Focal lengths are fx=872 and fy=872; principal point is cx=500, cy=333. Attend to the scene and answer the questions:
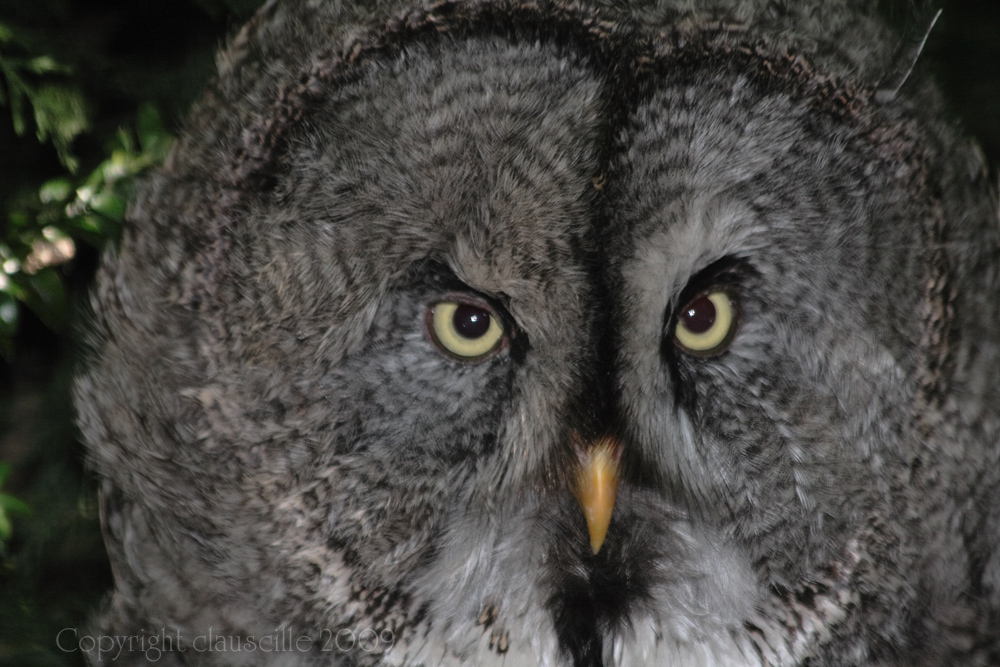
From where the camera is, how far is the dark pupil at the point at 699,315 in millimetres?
1018

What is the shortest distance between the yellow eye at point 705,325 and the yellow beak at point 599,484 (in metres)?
0.15

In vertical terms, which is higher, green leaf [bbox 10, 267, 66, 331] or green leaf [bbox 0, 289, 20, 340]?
green leaf [bbox 10, 267, 66, 331]

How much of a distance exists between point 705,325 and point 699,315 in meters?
0.01

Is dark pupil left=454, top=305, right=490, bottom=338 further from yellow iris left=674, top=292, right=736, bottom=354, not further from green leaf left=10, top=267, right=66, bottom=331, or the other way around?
green leaf left=10, top=267, right=66, bottom=331

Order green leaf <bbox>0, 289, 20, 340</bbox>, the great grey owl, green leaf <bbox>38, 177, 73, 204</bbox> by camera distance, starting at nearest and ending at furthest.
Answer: the great grey owl, green leaf <bbox>0, 289, 20, 340</bbox>, green leaf <bbox>38, 177, 73, 204</bbox>

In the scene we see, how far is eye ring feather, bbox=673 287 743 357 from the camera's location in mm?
1018

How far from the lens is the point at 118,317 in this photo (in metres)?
1.21

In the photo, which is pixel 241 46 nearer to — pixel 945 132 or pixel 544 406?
pixel 544 406

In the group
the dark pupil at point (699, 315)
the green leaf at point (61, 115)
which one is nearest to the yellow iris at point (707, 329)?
the dark pupil at point (699, 315)

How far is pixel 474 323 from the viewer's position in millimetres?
1008

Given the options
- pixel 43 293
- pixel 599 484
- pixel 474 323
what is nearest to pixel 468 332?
pixel 474 323

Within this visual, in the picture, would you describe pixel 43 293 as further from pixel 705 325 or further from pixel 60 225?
pixel 705 325

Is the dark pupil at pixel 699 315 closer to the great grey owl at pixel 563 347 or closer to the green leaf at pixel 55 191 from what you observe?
the great grey owl at pixel 563 347

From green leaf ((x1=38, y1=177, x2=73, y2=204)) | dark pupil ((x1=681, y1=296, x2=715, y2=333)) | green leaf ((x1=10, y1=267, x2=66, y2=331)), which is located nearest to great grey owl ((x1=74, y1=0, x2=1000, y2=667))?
dark pupil ((x1=681, y1=296, x2=715, y2=333))
